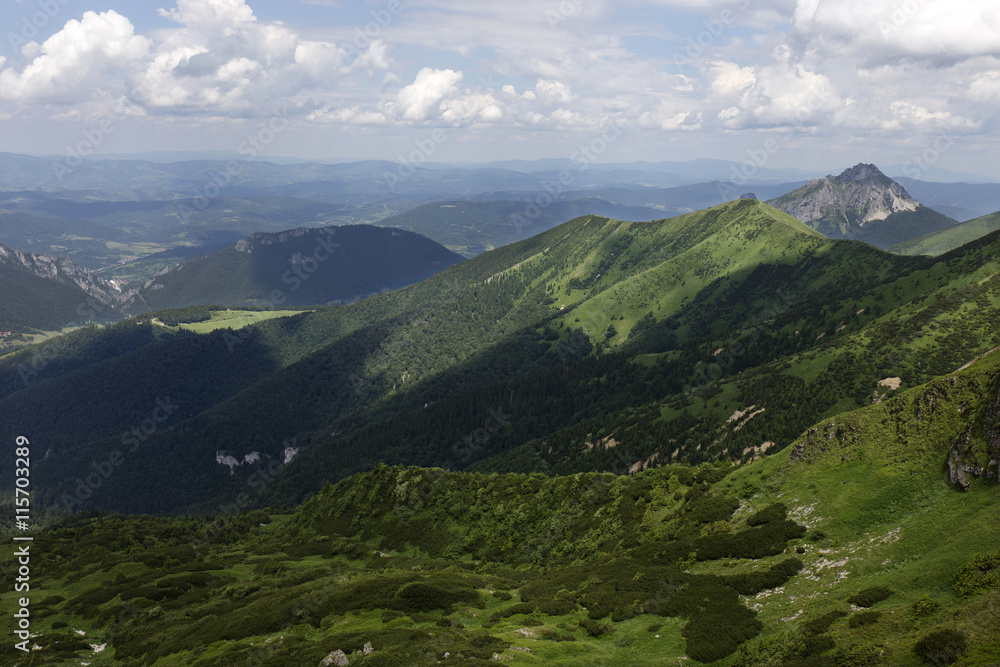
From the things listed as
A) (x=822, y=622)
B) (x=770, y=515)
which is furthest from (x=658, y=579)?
(x=822, y=622)

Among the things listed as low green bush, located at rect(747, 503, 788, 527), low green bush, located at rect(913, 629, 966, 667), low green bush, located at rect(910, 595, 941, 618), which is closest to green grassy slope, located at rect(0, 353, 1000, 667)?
low green bush, located at rect(910, 595, 941, 618)

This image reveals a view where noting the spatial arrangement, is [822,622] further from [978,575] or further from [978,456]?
[978,456]

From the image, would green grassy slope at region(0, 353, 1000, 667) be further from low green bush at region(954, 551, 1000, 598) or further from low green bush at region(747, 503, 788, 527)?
low green bush at region(747, 503, 788, 527)

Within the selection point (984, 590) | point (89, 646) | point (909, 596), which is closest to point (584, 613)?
point (909, 596)

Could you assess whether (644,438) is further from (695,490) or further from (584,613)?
(584,613)

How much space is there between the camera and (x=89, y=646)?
7119 cm

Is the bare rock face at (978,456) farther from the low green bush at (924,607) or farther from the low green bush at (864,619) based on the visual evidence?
the low green bush at (864,619)

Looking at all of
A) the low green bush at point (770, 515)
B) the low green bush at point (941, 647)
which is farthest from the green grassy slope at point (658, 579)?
the low green bush at point (770, 515)

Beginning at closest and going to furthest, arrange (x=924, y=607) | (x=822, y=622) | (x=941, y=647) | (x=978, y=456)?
(x=941, y=647) → (x=924, y=607) → (x=822, y=622) → (x=978, y=456)

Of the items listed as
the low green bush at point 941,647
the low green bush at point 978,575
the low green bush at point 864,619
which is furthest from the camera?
the low green bush at point 864,619

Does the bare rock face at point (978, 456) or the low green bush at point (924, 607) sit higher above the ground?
the bare rock face at point (978, 456)

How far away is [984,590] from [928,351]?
140 m

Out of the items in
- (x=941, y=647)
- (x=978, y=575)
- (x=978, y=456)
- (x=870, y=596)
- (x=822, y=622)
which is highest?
(x=978, y=456)

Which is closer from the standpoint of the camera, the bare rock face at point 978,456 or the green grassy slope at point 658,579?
the green grassy slope at point 658,579
